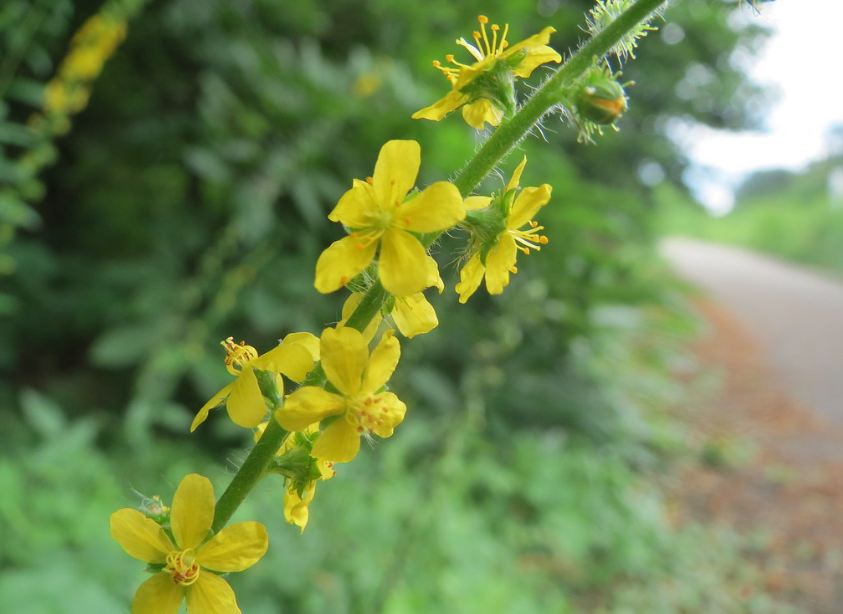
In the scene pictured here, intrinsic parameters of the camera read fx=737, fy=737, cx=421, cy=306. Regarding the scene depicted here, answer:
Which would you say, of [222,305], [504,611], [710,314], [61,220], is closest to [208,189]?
[222,305]

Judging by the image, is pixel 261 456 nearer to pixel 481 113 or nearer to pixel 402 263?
pixel 402 263

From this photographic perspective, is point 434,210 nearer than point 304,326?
Yes

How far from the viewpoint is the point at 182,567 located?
2.72ft

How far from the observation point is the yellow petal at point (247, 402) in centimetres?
85

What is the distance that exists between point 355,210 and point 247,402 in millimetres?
258

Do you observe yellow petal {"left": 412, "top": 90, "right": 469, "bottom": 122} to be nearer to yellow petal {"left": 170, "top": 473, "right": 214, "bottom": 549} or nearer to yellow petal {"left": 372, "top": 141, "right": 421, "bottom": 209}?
yellow petal {"left": 372, "top": 141, "right": 421, "bottom": 209}

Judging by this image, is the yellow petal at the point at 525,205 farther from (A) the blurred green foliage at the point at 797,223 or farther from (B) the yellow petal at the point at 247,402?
(A) the blurred green foliage at the point at 797,223

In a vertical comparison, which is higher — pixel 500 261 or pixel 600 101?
pixel 600 101

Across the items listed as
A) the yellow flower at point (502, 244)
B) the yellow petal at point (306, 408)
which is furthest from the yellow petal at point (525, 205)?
the yellow petal at point (306, 408)

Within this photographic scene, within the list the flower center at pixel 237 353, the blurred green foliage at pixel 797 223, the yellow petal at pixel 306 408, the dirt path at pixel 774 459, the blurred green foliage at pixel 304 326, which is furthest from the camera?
the blurred green foliage at pixel 797 223

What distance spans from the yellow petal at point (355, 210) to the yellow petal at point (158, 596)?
0.46 m

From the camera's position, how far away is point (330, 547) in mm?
2896

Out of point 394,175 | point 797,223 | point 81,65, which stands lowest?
point 394,175

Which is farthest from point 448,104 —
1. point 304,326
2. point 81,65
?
point 304,326
